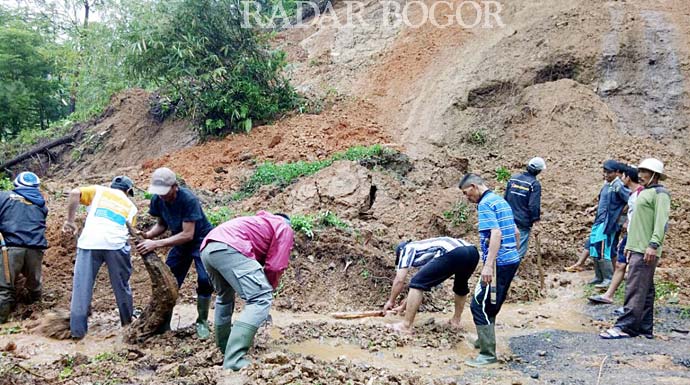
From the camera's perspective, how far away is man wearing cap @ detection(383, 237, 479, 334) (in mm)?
5699

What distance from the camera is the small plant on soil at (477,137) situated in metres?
12.5

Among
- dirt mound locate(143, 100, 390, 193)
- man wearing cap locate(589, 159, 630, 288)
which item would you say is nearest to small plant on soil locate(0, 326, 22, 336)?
dirt mound locate(143, 100, 390, 193)

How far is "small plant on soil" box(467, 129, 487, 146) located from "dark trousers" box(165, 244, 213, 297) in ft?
26.6

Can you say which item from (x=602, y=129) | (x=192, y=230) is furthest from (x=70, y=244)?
(x=602, y=129)

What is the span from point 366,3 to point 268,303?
1659 centimetres

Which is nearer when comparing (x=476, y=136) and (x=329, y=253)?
(x=329, y=253)

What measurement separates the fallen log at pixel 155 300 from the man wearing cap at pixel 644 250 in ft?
13.7

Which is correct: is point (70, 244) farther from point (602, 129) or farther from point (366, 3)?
point (366, 3)

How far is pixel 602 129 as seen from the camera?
Answer: 1217cm

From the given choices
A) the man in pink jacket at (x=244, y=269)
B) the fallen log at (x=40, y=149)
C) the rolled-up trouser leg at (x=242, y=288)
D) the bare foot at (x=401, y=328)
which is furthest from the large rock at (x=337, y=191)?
the fallen log at (x=40, y=149)

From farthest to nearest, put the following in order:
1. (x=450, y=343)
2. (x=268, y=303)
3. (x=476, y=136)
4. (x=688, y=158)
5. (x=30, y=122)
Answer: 1. (x=30, y=122)
2. (x=476, y=136)
3. (x=688, y=158)
4. (x=450, y=343)
5. (x=268, y=303)

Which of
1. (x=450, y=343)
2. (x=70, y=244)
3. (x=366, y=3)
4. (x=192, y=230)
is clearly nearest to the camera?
(x=192, y=230)

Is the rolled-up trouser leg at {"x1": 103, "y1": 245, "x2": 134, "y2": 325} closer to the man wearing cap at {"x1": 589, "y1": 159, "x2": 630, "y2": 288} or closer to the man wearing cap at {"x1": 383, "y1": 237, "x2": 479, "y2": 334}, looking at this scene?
the man wearing cap at {"x1": 383, "y1": 237, "x2": 479, "y2": 334}

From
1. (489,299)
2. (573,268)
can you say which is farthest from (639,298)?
(573,268)
